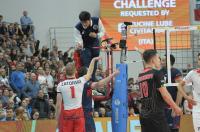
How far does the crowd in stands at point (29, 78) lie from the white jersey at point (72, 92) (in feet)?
6.42

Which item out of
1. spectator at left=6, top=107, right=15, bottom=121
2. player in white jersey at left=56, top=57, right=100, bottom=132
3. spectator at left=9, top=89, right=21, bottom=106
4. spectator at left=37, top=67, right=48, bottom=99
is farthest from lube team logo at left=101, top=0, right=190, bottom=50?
player in white jersey at left=56, top=57, right=100, bottom=132

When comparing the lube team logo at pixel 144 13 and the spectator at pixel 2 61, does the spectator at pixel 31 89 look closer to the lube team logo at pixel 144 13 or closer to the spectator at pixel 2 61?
the spectator at pixel 2 61

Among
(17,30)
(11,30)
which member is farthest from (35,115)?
(17,30)

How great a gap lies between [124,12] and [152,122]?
18390 mm

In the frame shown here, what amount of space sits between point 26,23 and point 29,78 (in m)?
7.34

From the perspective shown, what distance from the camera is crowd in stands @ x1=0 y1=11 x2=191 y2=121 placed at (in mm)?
16703

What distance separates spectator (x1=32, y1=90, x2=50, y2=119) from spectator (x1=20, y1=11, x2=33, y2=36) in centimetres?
848

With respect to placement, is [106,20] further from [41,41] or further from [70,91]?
[70,91]

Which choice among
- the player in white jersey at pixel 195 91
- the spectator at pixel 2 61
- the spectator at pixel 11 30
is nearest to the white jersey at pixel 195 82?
the player in white jersey at pixel 195 91

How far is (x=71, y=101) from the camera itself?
10.6 m

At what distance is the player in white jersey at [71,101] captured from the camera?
34.6 feet

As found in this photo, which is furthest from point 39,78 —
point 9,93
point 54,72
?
point 9,93

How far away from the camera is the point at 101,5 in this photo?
27234 millimetres

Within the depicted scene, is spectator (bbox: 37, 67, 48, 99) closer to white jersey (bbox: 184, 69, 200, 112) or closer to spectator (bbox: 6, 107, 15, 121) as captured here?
spectator (bbox: 6, 107, 15, 121)
